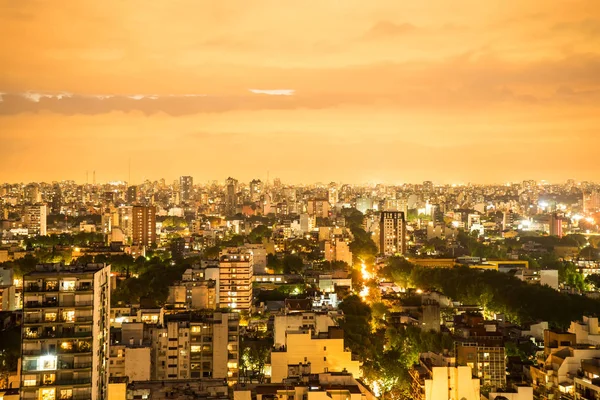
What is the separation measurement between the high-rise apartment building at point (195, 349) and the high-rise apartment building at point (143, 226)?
2468 centimetres

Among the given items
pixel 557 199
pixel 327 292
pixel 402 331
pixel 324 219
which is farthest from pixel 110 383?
pixel 557 199

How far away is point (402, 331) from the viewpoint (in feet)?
53.1

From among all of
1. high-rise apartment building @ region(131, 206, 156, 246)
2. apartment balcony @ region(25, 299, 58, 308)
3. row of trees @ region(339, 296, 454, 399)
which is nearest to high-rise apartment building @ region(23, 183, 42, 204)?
high-rise apartment building @ region(131, 206, 156, 246)

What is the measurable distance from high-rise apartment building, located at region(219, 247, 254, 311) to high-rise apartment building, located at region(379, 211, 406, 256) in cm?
1469

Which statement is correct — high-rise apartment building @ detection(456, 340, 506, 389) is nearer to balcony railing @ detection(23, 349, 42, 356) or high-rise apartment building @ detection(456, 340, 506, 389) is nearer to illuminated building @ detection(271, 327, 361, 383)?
illuminated building @ detection(271, 327, 361, 383)

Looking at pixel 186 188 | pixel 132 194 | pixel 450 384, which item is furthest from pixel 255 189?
pixel 450 384

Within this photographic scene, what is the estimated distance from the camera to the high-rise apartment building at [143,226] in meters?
37.7

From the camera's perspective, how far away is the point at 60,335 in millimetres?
8000

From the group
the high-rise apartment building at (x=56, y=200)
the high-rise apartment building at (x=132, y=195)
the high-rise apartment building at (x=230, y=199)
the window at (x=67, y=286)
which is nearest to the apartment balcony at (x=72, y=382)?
the window at (x=67, y=286)

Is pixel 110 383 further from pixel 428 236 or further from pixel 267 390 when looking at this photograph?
pixel 428 236

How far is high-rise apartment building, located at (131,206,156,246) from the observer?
37688 mm

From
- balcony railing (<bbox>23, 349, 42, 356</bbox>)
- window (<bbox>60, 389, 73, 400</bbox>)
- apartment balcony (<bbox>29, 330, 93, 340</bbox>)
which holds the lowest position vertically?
window (<bbox>60, 389, 73, 400</bbox>)

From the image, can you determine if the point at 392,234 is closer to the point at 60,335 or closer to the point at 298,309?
the point at 298,309

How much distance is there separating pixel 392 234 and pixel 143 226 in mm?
12095
